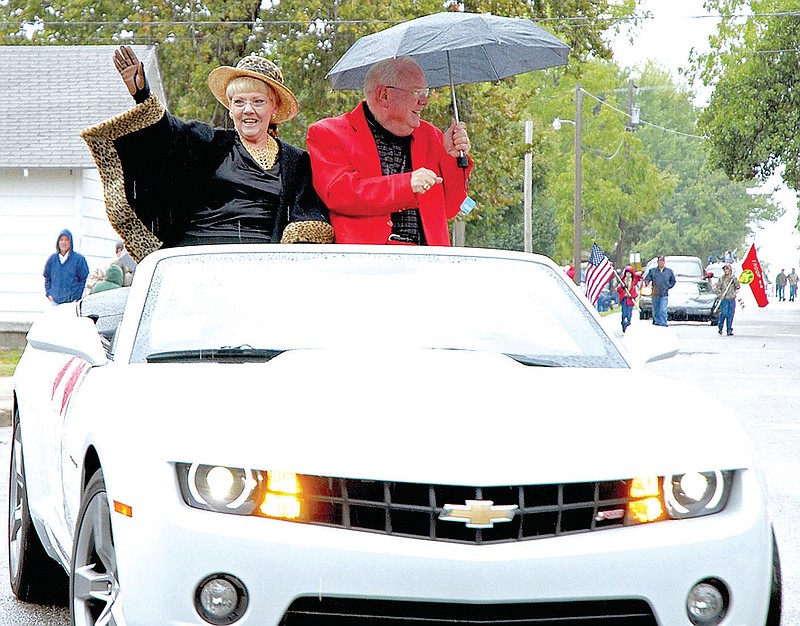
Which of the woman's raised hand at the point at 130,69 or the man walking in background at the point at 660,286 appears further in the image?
the man walking in background at the point at 660,286

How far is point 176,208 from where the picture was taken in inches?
254

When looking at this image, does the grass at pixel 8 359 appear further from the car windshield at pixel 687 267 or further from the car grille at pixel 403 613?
the car windshield at pixel 687 267

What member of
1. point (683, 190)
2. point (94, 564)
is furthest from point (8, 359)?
point (683, 190)

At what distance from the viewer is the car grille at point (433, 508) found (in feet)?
10.8

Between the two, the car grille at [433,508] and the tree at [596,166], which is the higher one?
the car grille at [433,508]

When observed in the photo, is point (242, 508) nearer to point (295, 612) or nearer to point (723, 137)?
point (295, 612)

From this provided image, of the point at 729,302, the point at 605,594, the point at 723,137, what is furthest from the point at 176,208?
the point at 723,137

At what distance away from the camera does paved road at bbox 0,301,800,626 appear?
5594 mm

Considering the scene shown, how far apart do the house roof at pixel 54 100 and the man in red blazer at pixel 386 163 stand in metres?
19.5

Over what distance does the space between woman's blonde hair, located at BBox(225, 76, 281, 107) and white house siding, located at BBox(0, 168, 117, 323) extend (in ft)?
67.1

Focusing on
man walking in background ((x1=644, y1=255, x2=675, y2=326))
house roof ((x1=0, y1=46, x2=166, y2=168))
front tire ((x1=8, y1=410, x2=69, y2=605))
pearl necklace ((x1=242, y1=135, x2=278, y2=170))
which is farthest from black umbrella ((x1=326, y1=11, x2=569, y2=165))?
man walking in background ((x1=644, y1=255, x2=675, y2=326))

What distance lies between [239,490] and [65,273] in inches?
652

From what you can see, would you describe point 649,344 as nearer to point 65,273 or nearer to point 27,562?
point 27,562

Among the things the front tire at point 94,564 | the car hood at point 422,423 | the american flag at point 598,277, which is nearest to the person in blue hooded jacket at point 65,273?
the car hood at point 422,423
